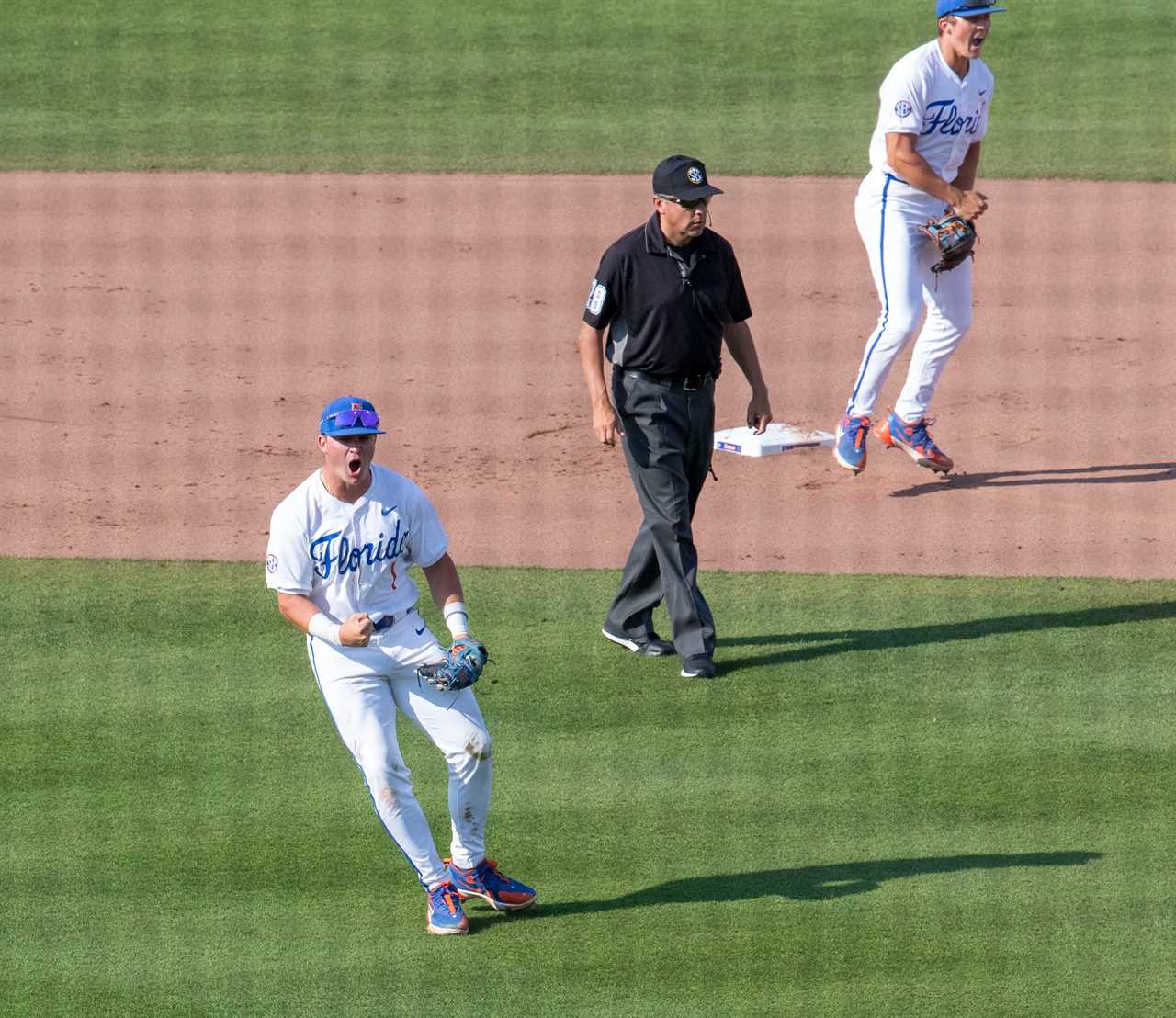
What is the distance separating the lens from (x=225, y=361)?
11680 millimetres

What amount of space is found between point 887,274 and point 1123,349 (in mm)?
2890

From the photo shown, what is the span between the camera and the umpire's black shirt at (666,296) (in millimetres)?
7492

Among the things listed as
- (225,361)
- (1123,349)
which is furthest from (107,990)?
(1123,349)

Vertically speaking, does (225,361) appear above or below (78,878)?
above

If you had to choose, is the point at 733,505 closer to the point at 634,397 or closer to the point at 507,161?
the point at 634,397

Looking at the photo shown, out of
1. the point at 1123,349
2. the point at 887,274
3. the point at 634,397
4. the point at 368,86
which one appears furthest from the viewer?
the point at 368,86

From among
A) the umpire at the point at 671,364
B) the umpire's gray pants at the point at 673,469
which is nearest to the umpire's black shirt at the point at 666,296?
the umpire at the point at 671,364

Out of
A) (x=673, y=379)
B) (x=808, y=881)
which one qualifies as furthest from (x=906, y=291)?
(x=808, y=881)

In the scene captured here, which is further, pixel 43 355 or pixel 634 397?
pixel 43 355

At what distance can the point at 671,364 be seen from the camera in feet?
24.7

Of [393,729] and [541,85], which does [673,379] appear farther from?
[541,85]

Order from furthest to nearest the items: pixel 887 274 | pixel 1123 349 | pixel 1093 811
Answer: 1. pixel 1123 349
2. pixel 887 274
3. pixel 1093 811

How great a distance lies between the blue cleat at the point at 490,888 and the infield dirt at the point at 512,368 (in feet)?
10.3

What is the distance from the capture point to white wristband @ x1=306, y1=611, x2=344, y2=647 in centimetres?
574
